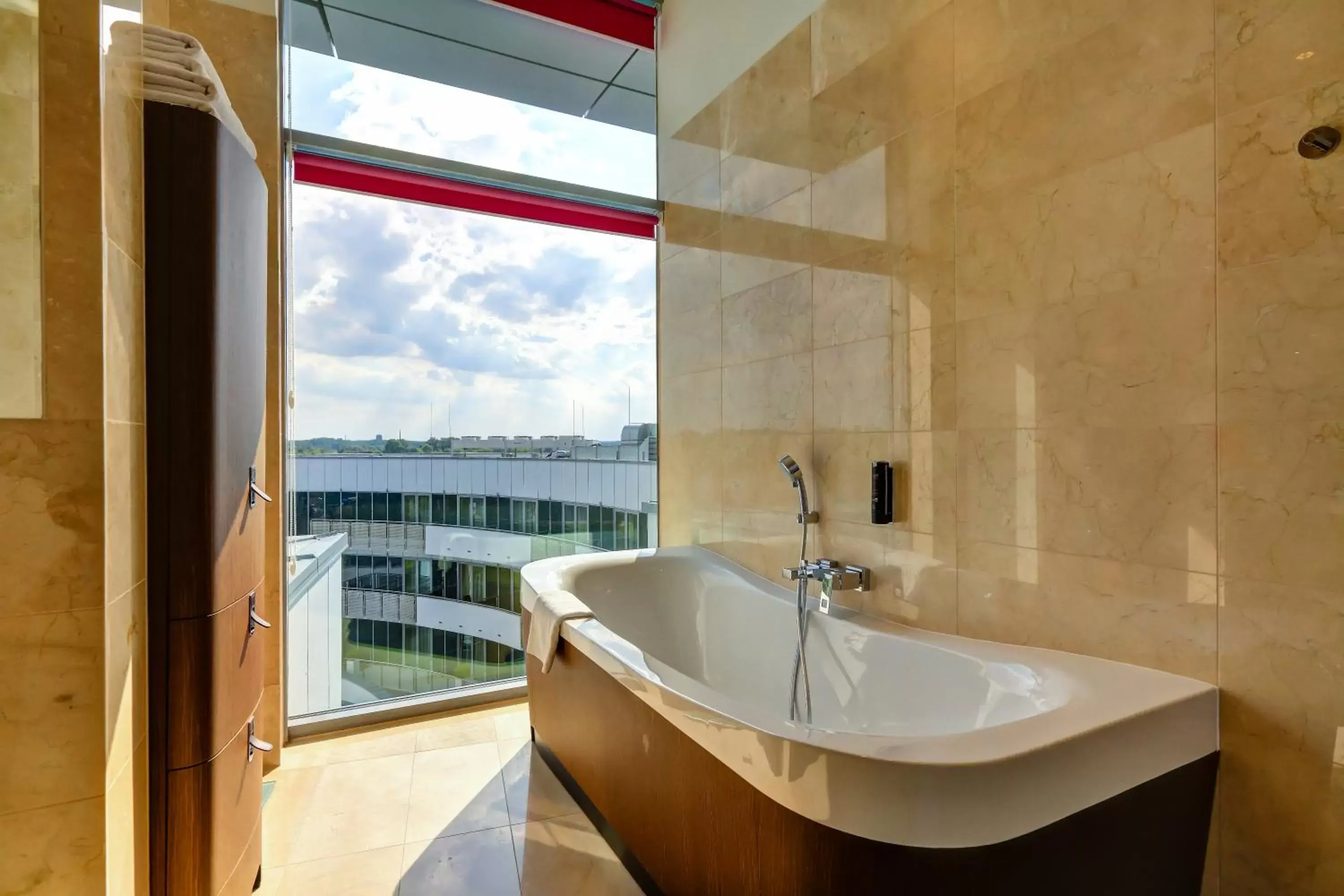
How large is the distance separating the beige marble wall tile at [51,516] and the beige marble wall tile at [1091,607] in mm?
1783

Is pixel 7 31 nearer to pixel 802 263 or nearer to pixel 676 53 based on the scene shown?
pixel 802 263

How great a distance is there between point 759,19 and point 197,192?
207 cm

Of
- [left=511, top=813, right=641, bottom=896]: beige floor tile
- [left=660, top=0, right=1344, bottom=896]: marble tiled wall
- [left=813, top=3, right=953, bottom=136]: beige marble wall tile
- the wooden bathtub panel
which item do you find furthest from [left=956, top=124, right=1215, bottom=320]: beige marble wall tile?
[left=511, top=813, right=641, bottom=896]: beige floor tile

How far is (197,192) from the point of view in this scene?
4.21 ft

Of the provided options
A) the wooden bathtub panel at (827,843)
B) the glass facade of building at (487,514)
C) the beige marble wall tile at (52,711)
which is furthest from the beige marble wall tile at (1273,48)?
the glass facade of building at (487,514)

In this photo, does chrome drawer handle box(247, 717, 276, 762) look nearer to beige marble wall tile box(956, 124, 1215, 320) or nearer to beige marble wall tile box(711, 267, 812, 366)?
beige marble wall tile box(711, 267, 812, 366)

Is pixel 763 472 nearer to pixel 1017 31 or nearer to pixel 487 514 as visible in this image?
pixel 487 514

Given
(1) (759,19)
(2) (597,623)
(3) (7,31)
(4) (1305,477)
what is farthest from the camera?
(1) (759,19)

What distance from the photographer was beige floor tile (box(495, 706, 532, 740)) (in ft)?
8.10

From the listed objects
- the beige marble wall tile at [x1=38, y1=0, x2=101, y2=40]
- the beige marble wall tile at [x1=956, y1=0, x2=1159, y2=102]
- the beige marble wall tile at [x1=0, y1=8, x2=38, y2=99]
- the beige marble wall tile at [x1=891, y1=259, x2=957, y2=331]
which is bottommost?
the beige marble wall tile at [x1=891, y1=259, x2=957, y2=331]

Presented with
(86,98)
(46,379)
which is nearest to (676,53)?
(86,98)

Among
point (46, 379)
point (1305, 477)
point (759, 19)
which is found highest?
point (759, 19)

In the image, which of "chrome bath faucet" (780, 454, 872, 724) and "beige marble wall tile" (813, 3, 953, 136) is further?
"chrome bath faucet" (780, 454, 872, 724)

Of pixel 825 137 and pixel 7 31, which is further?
pixel 825 137
